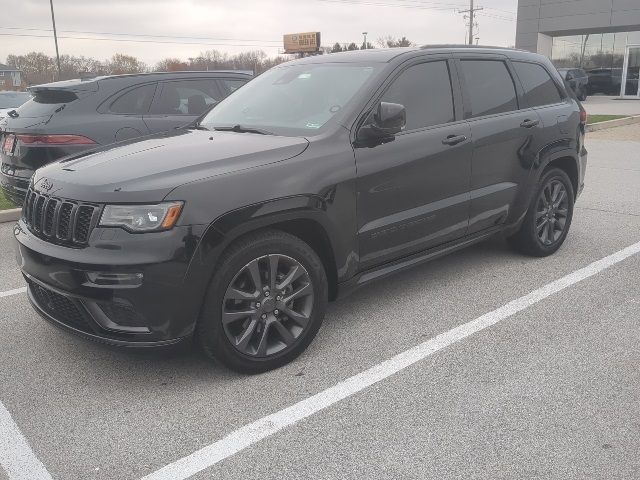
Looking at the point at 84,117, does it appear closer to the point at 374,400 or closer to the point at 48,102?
the point at 48,102

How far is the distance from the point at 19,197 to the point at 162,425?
4033 mm

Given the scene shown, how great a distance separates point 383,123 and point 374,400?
1.61 m

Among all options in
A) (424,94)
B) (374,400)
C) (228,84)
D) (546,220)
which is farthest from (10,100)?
(374,400)

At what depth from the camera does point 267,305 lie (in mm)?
3293

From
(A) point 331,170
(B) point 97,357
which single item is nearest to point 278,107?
(A) point 331,170

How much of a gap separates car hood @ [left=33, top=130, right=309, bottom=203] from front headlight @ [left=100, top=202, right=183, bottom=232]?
4 centimetres

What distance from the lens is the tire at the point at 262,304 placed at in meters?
3.09

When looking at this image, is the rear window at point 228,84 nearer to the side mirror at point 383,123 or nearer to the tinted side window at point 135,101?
the tinted side window at point 135,101

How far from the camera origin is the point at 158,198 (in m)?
2.90

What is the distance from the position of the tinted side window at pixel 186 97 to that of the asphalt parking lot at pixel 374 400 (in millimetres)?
2968

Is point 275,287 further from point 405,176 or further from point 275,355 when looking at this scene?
point 405,176

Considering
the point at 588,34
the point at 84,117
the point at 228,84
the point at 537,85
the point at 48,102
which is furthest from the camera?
the point at 588,34

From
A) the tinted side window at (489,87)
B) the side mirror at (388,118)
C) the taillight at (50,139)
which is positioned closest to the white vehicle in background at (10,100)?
the taillight at (50,139)

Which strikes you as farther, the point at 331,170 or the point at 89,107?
the point at 89,107
